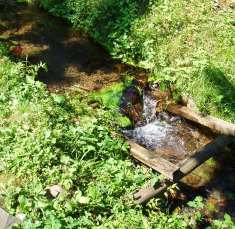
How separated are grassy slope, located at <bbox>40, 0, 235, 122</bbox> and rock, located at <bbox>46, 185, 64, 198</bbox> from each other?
14.4ft

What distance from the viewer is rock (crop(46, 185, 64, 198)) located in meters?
6.99

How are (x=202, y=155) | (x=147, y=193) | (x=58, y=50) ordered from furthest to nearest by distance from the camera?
(x=58, y=50) < (x=202, y=155) < (x=147, y=193)

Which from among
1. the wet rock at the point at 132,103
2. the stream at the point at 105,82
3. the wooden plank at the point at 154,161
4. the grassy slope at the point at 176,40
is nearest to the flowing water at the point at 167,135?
the stream at the point at 105,82

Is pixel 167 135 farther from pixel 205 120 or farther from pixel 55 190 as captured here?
pixel 55 190

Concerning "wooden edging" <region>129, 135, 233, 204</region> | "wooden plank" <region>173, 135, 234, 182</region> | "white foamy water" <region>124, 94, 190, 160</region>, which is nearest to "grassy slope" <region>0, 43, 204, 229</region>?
"wooden edging" <region>129, 135, 233, 204</region>

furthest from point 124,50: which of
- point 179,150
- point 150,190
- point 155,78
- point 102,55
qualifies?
point 150,190

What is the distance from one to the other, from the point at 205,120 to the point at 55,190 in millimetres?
4158

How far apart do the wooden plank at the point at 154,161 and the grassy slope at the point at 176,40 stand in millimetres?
2308

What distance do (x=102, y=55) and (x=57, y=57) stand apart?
3.95ft

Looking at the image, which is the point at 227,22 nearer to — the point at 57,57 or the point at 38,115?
the point at 57,57

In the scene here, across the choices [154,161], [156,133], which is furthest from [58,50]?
[154,161]

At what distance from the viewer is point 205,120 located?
10031 mm

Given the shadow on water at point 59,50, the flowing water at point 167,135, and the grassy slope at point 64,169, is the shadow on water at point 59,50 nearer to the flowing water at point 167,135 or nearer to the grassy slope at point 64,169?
the flowing water at point 167,135

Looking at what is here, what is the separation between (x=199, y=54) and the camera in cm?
1109
